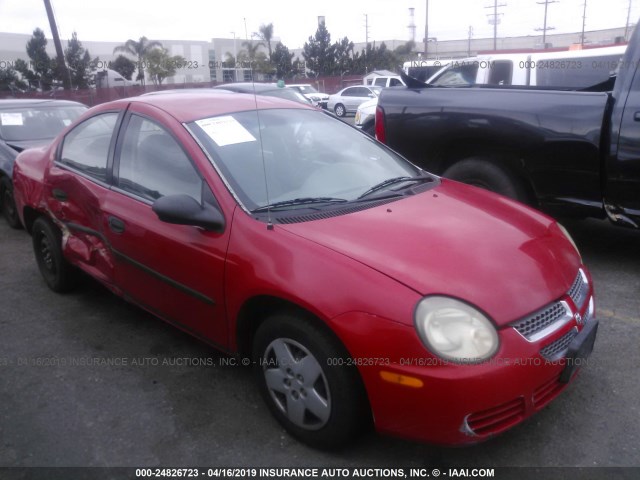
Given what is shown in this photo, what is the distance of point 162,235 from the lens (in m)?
2.95

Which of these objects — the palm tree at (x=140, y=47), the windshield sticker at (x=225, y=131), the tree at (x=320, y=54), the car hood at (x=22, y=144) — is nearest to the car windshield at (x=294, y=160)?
the windshield sticker at (x=225, y=131)

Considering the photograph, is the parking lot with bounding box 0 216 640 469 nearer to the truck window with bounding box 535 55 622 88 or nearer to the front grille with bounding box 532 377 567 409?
the front grille with bounding box 532 377 567 409

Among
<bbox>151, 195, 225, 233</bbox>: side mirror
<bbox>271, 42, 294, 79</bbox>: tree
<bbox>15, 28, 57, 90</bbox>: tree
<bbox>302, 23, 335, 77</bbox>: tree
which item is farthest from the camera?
<bbox>302, 23, 335, 77</bbox>: tree

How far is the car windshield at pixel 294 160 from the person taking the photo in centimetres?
284

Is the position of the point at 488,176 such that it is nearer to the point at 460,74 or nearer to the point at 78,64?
the point at 460,74

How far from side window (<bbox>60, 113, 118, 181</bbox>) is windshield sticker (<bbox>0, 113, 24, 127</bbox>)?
3288 millimetres

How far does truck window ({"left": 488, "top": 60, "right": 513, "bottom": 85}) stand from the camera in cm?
789

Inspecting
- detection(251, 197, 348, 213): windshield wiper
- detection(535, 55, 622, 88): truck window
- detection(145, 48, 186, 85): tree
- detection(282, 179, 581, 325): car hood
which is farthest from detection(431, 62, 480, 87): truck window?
detection(145, 48, 186, 85): tree

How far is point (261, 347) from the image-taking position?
2594 millimetres

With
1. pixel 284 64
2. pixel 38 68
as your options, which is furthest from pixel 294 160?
pixel 284 64

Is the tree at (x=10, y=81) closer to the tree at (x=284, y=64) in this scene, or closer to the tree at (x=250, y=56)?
the tree at (x=284, y=64)

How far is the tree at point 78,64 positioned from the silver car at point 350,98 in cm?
1428

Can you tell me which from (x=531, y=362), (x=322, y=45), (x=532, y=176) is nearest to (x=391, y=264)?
(x=531, y=362)

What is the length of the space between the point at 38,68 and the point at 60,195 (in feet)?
99.6
